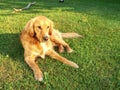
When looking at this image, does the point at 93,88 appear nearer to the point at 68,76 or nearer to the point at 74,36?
the point at 68,76

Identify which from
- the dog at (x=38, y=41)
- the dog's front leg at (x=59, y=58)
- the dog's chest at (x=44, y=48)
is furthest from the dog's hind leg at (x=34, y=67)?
the dog's front leg at (x=59, y=58)

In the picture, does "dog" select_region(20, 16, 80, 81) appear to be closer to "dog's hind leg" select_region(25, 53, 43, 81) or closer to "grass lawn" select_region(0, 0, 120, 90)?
"dog's hind leg" select_region(25, 53, 43, 81)

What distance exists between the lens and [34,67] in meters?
6.13

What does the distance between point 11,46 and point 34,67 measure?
140 centimetres

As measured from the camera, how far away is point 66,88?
564cm

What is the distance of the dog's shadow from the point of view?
6828 millimetres

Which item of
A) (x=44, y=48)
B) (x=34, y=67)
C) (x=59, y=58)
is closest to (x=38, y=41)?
(x=44, y=48)

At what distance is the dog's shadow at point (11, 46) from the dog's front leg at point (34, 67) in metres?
0.33

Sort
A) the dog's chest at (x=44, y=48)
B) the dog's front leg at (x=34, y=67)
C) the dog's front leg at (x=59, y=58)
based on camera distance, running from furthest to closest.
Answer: the dog's chest at (x=44, y=48), the dog's front leg at (x=59, y=58), the dog's front leg at (x=34, y=67)

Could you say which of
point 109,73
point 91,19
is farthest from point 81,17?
point 109,73

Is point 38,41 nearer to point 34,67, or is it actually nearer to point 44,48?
point 44,48

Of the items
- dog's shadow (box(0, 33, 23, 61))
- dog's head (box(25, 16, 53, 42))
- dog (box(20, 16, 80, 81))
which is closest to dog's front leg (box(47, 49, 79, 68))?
dog (box(20, 16, 80, 81))

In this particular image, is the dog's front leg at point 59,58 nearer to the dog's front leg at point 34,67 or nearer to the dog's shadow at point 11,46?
the dog's front leg at point 34,67

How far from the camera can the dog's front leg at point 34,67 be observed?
5.86 metres
